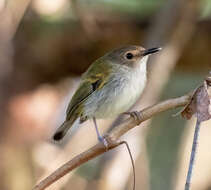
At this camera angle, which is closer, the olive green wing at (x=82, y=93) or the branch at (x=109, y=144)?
the branch at (x=109, y=144)

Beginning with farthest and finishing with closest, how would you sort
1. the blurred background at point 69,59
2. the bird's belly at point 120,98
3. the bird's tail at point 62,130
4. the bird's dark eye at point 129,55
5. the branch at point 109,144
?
the blurred background at point 69,59 < the bird's dark eye at point 129,55 < the bird's tail at point 62,130 < the bird's belly at point 120,98 < the branch at point 109,144

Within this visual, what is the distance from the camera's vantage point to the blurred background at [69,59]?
444cm

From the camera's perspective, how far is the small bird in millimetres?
2920

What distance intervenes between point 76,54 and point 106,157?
1235 mm

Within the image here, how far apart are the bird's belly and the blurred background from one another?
49.3 inches

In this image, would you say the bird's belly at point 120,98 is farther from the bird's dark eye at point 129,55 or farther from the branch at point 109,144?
the branch at point 109,144

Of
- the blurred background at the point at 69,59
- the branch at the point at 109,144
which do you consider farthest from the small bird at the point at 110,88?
the branch at the point at 109,144

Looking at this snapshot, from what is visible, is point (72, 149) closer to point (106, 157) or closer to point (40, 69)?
point (106, 157)

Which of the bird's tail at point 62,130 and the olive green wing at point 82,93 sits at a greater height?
the olive green wing at point 82,93

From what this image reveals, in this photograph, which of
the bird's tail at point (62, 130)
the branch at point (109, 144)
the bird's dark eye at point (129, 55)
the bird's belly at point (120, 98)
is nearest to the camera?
the branch at point (109, 144)

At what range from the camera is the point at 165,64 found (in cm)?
442

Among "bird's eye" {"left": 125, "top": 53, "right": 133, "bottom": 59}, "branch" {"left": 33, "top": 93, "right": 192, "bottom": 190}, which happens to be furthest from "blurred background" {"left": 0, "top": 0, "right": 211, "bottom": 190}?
"branch" {"left": 33, "top": 93, "right": 192, "bottom": 190}

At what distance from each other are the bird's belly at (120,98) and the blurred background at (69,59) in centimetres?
125

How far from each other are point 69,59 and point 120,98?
1900mm
